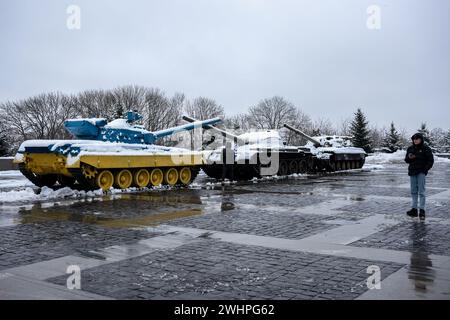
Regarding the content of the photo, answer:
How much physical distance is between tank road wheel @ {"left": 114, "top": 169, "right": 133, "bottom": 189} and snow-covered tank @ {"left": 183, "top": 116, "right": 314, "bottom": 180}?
4274mm

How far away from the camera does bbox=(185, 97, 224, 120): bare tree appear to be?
61.7m

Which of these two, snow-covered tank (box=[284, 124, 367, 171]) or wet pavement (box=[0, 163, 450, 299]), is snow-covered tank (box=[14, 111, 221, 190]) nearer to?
wet pavement (box=[0, 163, 450, 299])

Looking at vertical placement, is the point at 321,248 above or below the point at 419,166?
below

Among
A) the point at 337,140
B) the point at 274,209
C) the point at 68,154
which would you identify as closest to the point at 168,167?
the point at 68,154

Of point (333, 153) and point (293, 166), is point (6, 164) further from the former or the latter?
point (333, 153)

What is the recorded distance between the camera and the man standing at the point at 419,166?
9.75 metres

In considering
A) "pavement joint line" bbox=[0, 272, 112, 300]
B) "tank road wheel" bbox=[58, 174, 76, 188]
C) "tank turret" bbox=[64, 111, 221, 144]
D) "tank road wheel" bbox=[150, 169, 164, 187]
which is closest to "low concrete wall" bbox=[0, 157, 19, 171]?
"tank turret" bbox=[64, 111, 221, 144]

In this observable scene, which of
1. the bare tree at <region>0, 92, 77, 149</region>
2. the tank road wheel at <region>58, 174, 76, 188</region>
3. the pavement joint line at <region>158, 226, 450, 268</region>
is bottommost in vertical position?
the pavement joint line at <region>158, 226, 450, 268</region>

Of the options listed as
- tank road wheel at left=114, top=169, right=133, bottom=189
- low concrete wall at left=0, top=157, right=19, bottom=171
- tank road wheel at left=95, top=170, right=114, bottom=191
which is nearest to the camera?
tank road wheel at left=95, top=170, right=114, bottom=191

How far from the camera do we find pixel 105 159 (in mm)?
14883

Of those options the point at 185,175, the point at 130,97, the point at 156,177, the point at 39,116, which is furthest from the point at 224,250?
the point at 39,116

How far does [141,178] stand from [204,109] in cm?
4646
